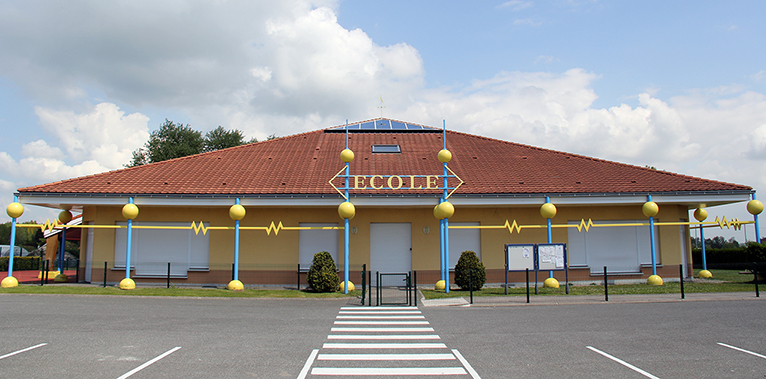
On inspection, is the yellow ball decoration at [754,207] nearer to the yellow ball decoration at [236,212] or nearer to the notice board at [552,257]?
the notice board at [552,257]

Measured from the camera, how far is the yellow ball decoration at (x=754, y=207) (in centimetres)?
1761

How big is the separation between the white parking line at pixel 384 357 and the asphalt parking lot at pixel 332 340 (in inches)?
10.4

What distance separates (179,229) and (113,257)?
2899 millimetres

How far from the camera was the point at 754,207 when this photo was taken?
1772 cm

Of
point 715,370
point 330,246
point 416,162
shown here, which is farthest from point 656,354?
point 416,162

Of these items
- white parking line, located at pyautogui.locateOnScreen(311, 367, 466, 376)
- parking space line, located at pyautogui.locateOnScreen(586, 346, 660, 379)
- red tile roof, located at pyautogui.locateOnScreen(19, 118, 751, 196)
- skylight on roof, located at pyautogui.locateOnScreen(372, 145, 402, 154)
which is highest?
skylight on roof, located at pyautogui.locateOnScreen(372, 145, 402, 154)

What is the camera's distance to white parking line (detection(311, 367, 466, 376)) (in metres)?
6.67

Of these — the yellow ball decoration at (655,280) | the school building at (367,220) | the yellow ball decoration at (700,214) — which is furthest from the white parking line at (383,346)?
the yellow ball decoration at (700,214)

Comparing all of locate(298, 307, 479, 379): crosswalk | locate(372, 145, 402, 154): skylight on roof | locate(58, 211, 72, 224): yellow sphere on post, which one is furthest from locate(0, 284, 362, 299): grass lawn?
locate(372, 145, 402, 154): skylight on roof

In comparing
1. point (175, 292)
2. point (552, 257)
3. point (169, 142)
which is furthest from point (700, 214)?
point (169, 142)

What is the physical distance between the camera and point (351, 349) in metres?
8.20

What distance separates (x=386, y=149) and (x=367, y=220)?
19.6 ft

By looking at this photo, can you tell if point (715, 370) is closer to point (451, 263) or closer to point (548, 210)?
point (548, 210)

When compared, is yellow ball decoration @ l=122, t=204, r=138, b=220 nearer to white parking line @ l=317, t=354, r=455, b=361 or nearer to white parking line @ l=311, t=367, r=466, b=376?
white parking line @ l=317, t=354, r=455, b=361
